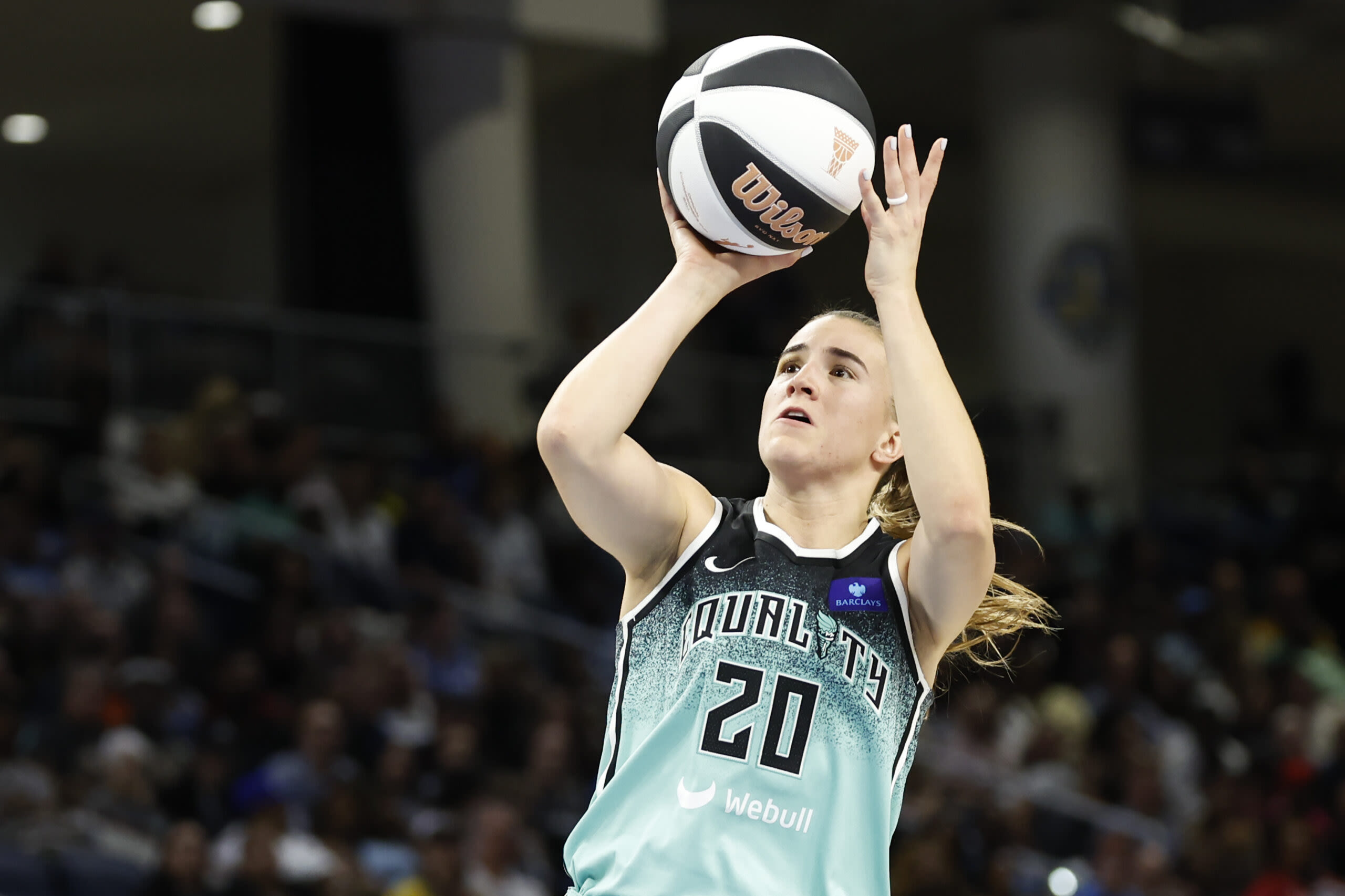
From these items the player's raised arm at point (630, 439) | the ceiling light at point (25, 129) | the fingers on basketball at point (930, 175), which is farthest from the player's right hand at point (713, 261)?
the ceiling light at point (25, 129)

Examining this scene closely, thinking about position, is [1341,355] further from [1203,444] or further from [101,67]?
[101,67]

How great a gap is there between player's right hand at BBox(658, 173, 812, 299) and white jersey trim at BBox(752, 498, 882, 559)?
18.0 inches

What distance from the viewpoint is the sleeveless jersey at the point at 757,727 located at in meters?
3.23

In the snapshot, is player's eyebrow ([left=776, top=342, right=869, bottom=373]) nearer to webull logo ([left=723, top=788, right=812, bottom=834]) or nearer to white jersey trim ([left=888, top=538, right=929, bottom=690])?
white jersey trim ([left=888, top=538, right=929, bottom=690])

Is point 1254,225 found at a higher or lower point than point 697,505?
higher

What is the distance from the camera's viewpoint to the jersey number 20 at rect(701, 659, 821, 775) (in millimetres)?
3275

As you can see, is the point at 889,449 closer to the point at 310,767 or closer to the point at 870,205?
the point at 870,205

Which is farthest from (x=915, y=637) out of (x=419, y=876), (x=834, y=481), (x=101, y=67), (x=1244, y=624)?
(x=101, y=67)

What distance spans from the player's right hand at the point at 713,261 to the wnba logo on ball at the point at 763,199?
3.5 inches

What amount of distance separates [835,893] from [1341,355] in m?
21.9

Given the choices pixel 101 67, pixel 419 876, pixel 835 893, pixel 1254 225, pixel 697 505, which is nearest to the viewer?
pixel 835 893

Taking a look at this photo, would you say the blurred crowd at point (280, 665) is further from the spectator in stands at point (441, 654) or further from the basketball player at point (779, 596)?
the basketball player at point (779, 596)

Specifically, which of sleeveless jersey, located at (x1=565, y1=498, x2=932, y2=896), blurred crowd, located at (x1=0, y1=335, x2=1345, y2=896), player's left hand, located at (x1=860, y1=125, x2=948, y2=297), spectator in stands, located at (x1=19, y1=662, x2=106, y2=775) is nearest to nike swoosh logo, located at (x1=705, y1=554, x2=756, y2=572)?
sleeveless jersey, located at (x1=565, y1=498, x2=932, y2=896)

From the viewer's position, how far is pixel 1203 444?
23953mm
